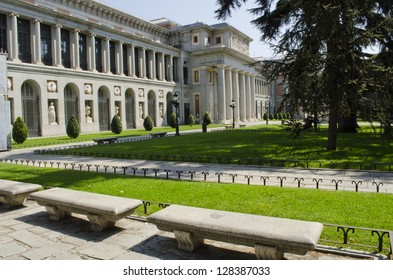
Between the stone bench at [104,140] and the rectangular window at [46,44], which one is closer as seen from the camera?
the stone bench at [104,140]

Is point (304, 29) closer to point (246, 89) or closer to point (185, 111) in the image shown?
point (185, 111)

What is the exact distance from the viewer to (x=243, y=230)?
4.78 m

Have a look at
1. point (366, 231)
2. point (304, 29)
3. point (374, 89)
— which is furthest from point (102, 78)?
point (366, 231)

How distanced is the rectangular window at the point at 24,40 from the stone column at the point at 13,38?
1.40m

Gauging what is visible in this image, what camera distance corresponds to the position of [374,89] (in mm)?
15562

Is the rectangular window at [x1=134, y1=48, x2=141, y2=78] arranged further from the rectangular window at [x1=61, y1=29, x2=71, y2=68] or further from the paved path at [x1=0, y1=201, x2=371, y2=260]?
the paved path at [x1=0, y1=201, x2=371, y2=260]

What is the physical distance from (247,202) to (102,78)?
123 feet

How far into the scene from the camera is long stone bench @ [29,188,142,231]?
6.05 m

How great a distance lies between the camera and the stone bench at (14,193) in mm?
7809

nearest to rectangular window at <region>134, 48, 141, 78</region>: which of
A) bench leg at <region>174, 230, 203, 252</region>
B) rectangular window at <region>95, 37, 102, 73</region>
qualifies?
rectangular window at <region>95, 37, 102, 73</region>

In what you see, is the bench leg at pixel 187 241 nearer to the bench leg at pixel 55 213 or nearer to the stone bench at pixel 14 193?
the bench leg at pixel 55 213

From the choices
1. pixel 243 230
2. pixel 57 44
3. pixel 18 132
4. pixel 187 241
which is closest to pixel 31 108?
pixel 57 44

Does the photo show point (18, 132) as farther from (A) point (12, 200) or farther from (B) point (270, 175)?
(B) point (270, 175)

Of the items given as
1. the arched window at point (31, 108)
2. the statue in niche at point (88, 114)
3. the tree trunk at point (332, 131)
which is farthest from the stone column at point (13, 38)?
the tree trunk at point (332, 131)
